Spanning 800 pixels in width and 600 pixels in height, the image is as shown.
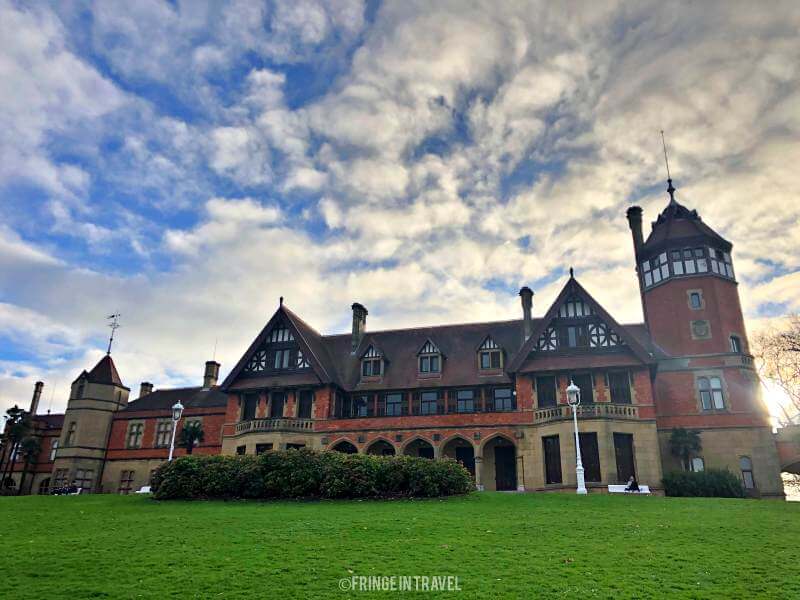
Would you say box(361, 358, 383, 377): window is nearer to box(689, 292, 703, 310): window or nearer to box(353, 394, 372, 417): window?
box(353, 394, 372, 417): window

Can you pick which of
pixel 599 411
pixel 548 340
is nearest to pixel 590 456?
pixel 599 411

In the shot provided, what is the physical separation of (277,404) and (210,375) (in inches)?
517

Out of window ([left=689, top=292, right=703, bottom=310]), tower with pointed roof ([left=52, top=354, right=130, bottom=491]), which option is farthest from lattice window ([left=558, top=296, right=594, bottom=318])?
tower with pointed roof ([left=52, top=354, right=130, bottom=491])

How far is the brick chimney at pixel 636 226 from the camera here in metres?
41.4

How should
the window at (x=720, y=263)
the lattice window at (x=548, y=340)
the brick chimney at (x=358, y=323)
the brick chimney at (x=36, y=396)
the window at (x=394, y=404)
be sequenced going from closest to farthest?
the lattice window at (x=548, y=340) → the window at (x=720, y=263) → the window at (x=394, y=404) → the brick chimney at (x=358, y=323) → the brick chimney at (x=36, y=396)

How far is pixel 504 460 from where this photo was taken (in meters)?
36.0

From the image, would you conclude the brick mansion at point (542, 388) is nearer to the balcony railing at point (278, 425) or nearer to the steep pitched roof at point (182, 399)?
the balcony railing at point (278, 425)

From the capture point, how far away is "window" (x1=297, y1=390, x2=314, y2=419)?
125ft

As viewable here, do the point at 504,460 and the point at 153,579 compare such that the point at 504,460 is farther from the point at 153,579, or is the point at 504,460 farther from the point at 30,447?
the point at 30,447

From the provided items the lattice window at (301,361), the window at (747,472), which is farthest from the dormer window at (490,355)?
the window at (747,472)

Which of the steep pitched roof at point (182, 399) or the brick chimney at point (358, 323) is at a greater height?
the brick chimney at point (358, 323)

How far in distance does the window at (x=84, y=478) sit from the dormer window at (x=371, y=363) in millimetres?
23631

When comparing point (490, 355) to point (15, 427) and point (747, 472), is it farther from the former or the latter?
point (15, 427)

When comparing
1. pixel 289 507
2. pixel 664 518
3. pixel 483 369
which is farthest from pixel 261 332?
pixel 664 518
